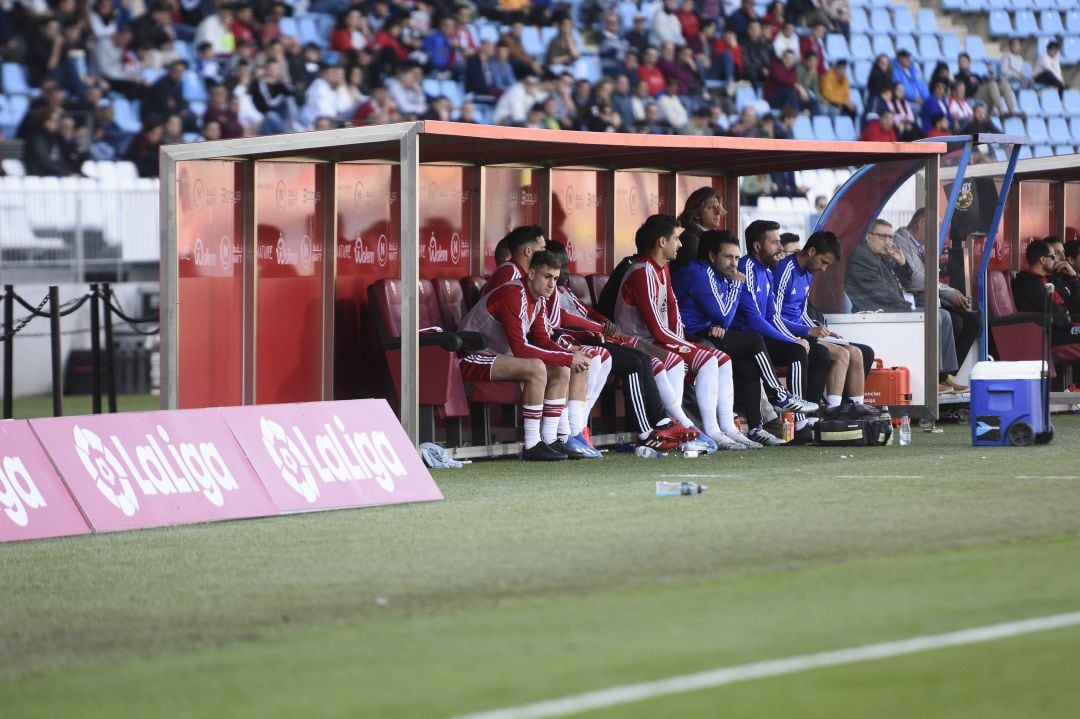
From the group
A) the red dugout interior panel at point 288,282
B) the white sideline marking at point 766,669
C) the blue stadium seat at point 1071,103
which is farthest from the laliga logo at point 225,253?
the blue stadium seat at point 1071,103

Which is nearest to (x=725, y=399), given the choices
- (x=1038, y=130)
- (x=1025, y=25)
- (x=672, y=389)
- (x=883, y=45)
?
(x=672, y=389)

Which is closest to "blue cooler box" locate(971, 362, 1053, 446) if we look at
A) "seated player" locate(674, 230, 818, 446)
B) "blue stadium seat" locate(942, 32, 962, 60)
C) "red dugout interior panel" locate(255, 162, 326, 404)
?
"seated player" locate(674, 230, 818, 446)

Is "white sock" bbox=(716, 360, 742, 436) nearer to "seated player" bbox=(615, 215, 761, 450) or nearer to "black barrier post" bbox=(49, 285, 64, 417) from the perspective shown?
"seated player" bbox=(615, 215, 761, 450)

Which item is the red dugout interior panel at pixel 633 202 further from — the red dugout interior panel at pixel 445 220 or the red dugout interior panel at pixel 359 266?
the red dugout interior panel at pixel 359 266

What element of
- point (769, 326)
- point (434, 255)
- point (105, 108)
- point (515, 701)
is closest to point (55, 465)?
point (515, 701)

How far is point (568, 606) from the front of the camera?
19.4 ft

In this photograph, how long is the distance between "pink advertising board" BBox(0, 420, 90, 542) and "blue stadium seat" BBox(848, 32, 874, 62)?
71.4 ft

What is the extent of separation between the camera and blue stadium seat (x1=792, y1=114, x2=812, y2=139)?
25672 mm

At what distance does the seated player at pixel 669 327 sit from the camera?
1262cm

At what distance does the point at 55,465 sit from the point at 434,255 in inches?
215

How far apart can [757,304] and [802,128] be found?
41.6 feet

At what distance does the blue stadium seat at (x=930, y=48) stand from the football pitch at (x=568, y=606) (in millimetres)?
20682

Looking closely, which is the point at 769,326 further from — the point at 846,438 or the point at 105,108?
the point at 105,108

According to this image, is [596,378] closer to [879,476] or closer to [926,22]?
[879,476]
